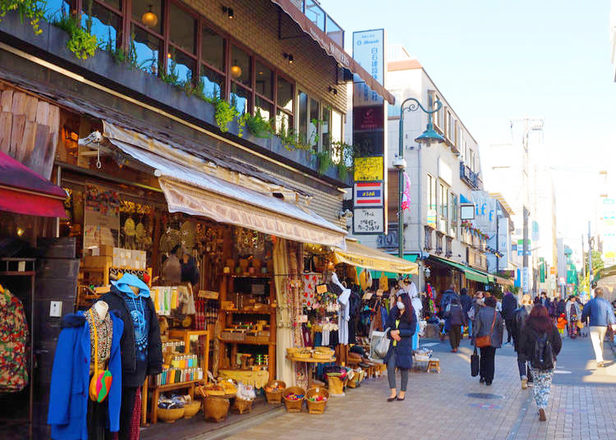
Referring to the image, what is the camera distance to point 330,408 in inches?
436

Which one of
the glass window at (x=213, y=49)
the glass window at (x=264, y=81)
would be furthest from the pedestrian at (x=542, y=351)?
the glass window at (x=264, y=81)

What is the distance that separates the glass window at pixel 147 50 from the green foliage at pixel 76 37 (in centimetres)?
162

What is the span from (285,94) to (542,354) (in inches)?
351

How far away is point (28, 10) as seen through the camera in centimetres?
799

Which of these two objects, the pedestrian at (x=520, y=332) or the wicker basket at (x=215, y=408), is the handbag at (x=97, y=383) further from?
the pedestrian at (x=520, y=332)

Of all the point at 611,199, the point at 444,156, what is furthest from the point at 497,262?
the point at 444,156

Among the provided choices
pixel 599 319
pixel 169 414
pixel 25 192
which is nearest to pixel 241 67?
pixel 169 414

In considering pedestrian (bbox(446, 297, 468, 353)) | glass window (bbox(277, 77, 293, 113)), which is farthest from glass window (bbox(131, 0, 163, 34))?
pedestrian (bbox(446, 297, 468, 353))

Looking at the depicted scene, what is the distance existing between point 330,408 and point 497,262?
40.3 metres

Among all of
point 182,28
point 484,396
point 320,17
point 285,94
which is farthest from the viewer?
point 320,17

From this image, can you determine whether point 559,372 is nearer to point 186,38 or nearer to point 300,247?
point 300,247

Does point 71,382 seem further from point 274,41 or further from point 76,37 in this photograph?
point 274,41

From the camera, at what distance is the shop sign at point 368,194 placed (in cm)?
1914

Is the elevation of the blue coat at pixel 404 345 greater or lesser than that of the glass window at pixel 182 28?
lesser
